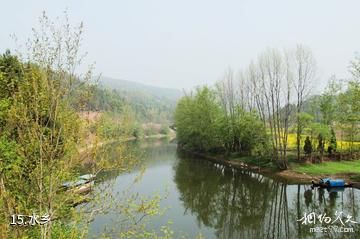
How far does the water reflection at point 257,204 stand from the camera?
17672 millimetres

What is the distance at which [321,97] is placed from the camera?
126 feet

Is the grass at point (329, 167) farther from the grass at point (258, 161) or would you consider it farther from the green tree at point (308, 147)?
the grass at point (258, 161)

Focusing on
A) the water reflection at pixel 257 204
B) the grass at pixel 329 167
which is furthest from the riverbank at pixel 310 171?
the water reflection at pixel 257 204

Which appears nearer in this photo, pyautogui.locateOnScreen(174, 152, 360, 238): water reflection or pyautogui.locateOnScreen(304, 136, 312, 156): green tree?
pyautogui.locateOnScreen(174, 152, 360, 238): water reflection

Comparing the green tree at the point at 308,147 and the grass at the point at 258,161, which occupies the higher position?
the green tree at the point at 308,147

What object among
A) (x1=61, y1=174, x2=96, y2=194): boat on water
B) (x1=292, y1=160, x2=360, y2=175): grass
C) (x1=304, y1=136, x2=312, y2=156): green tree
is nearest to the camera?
(x1=61, y1=174, x2=96, y2=194): boat on water

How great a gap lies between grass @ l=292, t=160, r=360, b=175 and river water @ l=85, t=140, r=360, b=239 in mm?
4070

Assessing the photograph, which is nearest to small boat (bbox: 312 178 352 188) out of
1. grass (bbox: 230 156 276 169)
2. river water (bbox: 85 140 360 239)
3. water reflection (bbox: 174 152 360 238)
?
river water (bbox: 85 140 360 239)

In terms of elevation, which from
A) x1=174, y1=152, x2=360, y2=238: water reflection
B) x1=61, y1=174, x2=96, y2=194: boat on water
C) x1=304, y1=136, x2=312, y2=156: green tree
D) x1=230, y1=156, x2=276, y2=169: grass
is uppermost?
x1=61, y1=174, x2=96, y2=194: boat on water

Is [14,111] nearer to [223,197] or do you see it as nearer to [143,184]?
[223,197]

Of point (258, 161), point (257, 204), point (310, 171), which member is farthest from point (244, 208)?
point (258, 161)

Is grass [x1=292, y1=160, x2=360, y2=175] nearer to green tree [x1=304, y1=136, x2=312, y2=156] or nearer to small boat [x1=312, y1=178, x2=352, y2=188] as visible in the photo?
→ green tree [x1=304, y1=136, x2=312, y2=156]

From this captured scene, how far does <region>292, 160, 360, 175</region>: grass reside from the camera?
1250 inches

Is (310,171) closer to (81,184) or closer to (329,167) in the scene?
(329,167)
